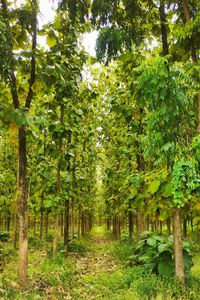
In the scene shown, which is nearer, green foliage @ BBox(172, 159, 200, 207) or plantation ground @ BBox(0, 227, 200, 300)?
green foliage @ BBox(172, 159, 200, 207)

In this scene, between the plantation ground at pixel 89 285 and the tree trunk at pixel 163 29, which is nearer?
the plantation ground at pixel 89 285

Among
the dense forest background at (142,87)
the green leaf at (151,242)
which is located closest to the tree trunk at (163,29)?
the dense forest background at (142,87)

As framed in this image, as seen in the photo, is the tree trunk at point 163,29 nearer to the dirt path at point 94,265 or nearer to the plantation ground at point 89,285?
the plantation ground at point 89,285

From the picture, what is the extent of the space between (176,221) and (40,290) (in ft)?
12.7

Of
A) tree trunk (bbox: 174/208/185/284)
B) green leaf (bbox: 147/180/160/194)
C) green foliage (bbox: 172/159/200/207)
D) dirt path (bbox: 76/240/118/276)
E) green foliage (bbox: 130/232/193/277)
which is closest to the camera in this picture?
green foliage (bbox: 172/159/200/207)

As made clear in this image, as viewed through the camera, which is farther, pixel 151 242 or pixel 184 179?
pixel 151 242

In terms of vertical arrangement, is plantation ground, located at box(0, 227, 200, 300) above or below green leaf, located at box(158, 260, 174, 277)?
below

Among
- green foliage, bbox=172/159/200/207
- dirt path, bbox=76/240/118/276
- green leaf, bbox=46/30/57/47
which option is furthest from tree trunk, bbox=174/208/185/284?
green leaf, bbox=46/30/57/47

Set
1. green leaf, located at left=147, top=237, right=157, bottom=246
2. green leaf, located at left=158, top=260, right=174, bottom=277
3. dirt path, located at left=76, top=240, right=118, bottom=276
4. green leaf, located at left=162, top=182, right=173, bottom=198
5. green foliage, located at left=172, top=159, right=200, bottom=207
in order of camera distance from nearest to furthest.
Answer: green foliage, located at left=172, top=159, right=200, bottom=207, green leaf, located at left=162, top=182, right=173, bottom=198, green leaf, located at left=158, top=260, right=174, bottom=277, green leaf, located at left=147, top=237, right=157, bottom=246, dirt path, located at left=76, top=240, right=118, bottom=276

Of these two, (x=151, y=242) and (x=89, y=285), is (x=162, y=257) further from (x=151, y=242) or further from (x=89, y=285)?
(x=89, y=285)

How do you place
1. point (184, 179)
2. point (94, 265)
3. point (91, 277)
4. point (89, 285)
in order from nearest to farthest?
point (184, 179), point (89, 285), point (91, 277), point (94, 265)

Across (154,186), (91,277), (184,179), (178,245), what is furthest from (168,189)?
(91,277)

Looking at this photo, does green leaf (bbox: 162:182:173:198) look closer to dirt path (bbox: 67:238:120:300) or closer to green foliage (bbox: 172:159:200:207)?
green foliage (bbox: 172:159:200:207)

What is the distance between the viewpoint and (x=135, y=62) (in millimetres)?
8898
